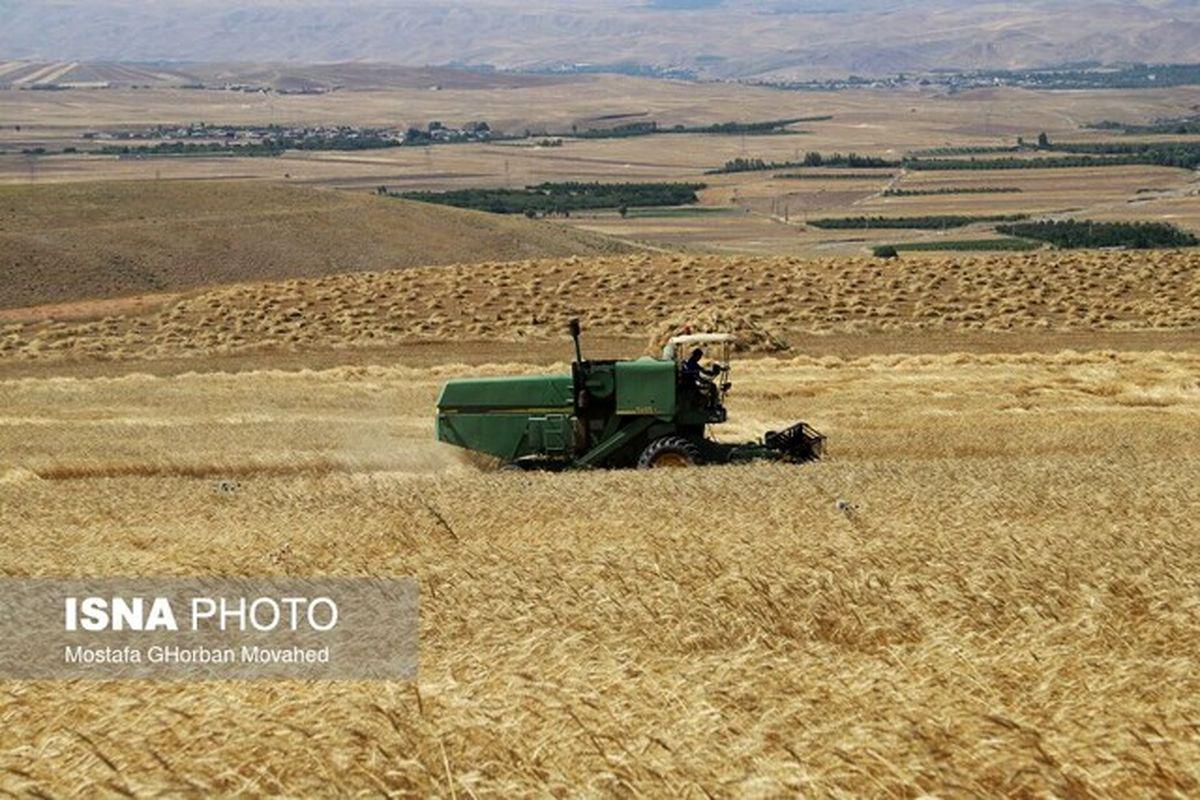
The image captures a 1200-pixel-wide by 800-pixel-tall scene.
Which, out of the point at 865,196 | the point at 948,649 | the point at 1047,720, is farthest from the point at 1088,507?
the point at 865,196

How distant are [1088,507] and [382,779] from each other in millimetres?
13589

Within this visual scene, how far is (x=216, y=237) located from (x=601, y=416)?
65.2m

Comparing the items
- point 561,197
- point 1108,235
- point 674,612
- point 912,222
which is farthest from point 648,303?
point 561,197

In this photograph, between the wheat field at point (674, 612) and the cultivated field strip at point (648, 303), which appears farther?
the cultivated field strip at point (648, 303)

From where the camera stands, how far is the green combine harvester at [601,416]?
24.6 metres

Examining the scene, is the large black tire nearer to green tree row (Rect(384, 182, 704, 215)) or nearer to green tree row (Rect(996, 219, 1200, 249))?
green tree row (Rect(996, 219, 1200, 249))

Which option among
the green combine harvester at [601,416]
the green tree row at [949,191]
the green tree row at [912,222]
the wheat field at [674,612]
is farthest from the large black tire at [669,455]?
the green tree row at [949,191]

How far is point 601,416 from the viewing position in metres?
25.1

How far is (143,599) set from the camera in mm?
14070

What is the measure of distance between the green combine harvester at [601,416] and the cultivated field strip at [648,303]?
81.6ft

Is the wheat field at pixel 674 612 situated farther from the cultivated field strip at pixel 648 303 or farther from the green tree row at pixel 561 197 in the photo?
the green tree row at pixel 561 197

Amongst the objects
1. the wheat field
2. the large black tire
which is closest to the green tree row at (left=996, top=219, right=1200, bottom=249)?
the wheat field

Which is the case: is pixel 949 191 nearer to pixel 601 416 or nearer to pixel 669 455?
pixel 601 416

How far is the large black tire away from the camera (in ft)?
80.4
